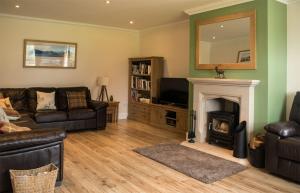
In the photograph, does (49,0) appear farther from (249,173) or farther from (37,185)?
(249,173)

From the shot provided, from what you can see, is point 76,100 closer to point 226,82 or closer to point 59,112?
point 59,112

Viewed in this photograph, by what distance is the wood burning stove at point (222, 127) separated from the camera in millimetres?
4403

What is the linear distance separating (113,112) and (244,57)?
367 cm

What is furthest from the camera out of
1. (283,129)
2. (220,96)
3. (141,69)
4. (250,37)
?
(141,69)

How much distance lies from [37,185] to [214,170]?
2.16 m

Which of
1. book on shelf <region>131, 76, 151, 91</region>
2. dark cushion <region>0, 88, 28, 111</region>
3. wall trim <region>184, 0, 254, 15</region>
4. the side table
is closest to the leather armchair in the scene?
dark cushion <region>0, 88, 28, 111</region>

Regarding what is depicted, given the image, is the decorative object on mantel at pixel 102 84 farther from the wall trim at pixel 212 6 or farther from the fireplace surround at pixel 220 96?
the wall trim at pixel 212 6

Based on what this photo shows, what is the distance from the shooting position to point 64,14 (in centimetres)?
558

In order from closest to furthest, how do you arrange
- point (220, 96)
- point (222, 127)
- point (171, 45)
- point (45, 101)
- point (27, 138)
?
point (27, 138), point (220, 96), point (222, 127), point (45, 101), point (171, 45)

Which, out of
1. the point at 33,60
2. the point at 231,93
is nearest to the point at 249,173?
the point at 231,93

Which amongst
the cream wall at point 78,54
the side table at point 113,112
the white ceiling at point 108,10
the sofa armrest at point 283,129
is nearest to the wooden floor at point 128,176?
the sofa armrest at point 283,129

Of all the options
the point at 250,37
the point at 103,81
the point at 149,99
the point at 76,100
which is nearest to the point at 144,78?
the point at 149,99

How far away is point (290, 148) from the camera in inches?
123

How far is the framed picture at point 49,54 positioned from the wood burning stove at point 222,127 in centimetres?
365
